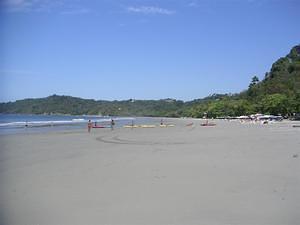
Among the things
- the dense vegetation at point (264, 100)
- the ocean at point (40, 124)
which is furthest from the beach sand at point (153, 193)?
the dense vegetation at point (264, 100)

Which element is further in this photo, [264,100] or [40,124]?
[264,100]

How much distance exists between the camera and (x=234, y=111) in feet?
374

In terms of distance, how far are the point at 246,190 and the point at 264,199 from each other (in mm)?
718

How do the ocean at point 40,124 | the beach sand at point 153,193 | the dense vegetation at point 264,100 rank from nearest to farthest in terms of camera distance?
the beach sand at point 153,193
the ocean at point 40,124
the dense vegetation at point 264,100

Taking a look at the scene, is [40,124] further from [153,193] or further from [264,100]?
[264,100]

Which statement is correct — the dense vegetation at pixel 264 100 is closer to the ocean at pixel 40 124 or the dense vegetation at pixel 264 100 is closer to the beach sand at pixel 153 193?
the ocean at pixel 40 124

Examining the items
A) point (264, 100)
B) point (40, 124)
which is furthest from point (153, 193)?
point (264, 100)

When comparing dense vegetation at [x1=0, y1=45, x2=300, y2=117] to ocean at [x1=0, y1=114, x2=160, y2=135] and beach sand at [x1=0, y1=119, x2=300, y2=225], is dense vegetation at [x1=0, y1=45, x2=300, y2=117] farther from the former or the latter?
beach sand at [x1=0, y1=119, x2=300, y2=225]

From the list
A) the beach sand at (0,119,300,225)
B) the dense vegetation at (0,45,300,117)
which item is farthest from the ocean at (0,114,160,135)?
the beach sand at (0,119,300,225)

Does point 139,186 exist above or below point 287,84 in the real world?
below

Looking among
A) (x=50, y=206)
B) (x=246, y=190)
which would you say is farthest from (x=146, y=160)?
(x=50, y=206)

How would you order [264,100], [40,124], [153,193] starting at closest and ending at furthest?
[153,193], [40,124], [264,100]

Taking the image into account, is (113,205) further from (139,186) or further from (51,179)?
(51,179)

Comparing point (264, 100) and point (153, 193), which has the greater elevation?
point (264, 100)
